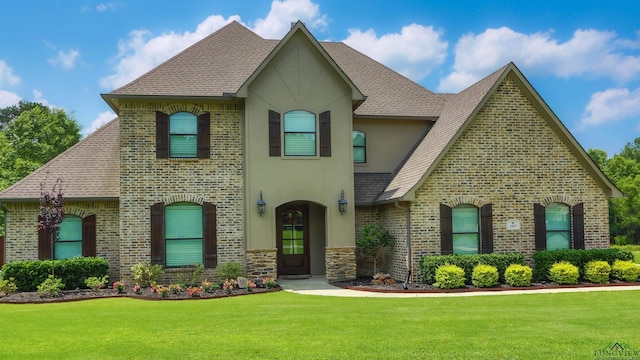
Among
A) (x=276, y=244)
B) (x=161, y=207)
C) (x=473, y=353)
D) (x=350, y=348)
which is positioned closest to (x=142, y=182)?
(x=161, y=207)

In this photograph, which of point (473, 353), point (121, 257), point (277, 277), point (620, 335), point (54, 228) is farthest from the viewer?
point (277, 277)

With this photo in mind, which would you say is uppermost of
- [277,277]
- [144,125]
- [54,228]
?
[144,125]

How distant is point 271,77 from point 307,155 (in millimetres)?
2863

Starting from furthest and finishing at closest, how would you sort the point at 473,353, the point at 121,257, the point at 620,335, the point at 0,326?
the point at 121,257, the point at 0,326, the point at 620,335, the point at 473,353

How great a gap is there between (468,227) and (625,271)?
486 centimetres

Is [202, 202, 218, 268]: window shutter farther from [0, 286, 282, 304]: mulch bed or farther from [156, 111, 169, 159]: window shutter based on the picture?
[0, 286, 282, 304]: mulch bed

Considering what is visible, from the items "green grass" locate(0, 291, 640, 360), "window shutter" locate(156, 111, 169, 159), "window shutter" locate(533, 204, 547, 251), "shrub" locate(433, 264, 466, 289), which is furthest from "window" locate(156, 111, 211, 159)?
"window shutter" locate(533, 204, 547, 251)

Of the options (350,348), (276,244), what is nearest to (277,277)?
(276,244)

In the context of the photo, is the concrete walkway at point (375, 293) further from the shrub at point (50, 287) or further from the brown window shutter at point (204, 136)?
the shrub at point (50, 287)

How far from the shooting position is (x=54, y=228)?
17.5 meters

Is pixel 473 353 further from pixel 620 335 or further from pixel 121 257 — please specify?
pixel 121 257

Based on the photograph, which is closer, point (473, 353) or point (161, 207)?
point (473, 353)

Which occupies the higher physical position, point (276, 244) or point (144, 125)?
point (144, 125)

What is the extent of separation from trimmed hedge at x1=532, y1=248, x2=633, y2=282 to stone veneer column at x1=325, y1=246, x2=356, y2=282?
5824mm
